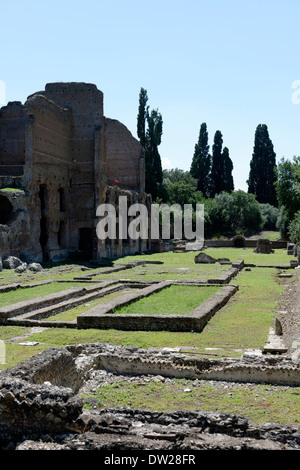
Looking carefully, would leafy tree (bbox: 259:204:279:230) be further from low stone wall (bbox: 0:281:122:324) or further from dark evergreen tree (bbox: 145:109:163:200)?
low stone wall (bbox: 0:281:122:324)

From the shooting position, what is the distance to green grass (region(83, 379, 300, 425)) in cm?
590

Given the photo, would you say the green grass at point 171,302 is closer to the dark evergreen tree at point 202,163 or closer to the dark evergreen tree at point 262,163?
the dark evergreen tree at point 262,163

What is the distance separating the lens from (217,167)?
63000mm

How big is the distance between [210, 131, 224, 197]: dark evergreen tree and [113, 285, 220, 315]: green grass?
4640 centimetres

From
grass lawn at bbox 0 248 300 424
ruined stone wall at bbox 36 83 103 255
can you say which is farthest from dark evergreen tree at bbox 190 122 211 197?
grass lawn at bbox 0 248 300 424

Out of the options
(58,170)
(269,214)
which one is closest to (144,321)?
(58,170)

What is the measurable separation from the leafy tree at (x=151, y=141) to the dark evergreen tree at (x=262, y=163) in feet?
46.4

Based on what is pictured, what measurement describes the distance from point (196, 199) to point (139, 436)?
5402cm

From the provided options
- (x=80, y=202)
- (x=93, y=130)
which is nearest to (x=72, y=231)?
(x=80, y=202)

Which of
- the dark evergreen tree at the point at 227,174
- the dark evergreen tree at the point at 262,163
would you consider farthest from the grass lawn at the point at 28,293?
the dark evergreen tree at the point at 227,174

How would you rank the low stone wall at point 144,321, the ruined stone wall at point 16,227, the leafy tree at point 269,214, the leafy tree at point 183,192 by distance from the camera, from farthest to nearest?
the leafy tree at point 269,214 < the leafy tree at point 183,192 < the ruined stone wall at point 16,227 < the low stone wall at point 144,321

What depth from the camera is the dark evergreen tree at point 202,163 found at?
63.1 meters

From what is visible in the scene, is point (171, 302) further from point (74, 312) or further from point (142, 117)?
point (142, 117)

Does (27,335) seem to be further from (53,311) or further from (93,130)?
(93,130)
